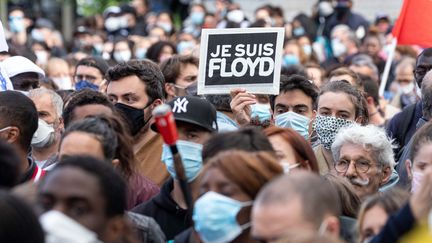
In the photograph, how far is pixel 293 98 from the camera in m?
10.1

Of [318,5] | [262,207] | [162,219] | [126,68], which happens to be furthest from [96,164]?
[318,5]

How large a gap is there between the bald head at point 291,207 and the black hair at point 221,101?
3.53 m

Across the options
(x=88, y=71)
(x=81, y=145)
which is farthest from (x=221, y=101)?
(x=88, y=71)

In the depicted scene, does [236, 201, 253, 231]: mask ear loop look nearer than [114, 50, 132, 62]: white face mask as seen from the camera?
Yes

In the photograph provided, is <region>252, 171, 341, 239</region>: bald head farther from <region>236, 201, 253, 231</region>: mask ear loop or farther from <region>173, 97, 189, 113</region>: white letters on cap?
<region>173, 97, 189, 113</region>: white letters on cap

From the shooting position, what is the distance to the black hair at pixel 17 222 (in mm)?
5242

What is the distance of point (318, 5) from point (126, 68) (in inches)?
546

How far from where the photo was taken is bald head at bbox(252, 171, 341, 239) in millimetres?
5477

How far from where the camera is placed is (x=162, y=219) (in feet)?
24.9

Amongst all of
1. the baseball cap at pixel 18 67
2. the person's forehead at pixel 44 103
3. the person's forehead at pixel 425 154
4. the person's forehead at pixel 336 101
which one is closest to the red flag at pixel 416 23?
the person's forehead at pixel 336 101

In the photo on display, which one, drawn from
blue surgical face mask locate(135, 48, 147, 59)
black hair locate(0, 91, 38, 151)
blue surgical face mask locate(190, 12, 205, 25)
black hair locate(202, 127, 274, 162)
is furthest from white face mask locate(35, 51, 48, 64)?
black hair locate(202, 127, 274, 162)

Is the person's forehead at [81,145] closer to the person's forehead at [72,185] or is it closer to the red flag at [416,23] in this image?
the person's forehead at [72,185]

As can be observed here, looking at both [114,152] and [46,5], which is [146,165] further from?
[46,5]

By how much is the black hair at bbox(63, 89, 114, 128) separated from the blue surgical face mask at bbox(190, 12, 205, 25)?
14.6m
